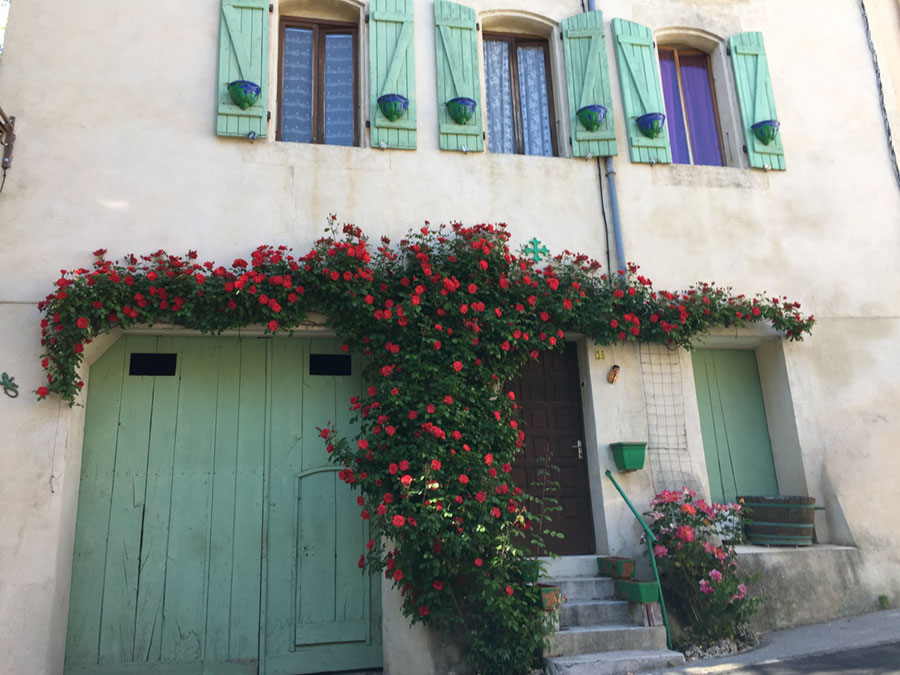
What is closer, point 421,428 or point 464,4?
point 421,428

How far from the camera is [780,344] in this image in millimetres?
6633

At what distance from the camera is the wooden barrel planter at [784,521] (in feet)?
19.5

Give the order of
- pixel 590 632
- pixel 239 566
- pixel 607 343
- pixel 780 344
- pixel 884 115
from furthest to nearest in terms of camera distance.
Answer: pixel 884 115
pixel 780 344
pixel 607 343
pixel 239 566
pixel 590 632

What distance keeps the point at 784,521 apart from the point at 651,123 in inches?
147

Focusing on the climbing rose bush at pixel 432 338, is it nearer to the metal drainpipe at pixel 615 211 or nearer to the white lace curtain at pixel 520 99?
the metal drainpipe at pixel 615 211

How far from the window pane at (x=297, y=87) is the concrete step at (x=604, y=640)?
462 cm

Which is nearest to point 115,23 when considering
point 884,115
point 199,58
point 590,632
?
point 199,58

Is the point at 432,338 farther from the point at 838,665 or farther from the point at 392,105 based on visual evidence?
the point at 838,665

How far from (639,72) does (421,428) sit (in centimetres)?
422

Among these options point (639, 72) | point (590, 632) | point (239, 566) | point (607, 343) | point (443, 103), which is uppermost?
point (639, 72)

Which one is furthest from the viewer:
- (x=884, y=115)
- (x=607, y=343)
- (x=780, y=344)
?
(x=884, y=115)

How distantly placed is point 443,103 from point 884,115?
188 inches

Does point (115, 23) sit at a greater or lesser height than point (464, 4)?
lesser

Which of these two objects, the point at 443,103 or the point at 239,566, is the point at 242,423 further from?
the point at 443,103
